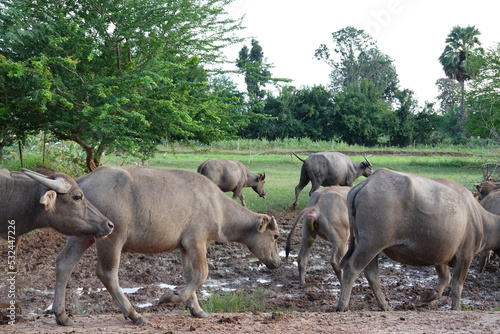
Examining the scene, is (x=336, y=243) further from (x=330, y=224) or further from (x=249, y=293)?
(x=249, y=293)

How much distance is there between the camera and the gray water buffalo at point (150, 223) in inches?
262

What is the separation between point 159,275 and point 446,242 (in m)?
4.67

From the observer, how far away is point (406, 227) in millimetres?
7566

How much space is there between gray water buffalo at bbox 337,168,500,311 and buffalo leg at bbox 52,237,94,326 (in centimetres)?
339

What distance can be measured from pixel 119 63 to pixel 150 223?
30.9ft

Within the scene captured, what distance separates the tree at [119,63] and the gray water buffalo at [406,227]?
696 cm

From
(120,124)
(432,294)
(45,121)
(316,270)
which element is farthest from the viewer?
(45,121)

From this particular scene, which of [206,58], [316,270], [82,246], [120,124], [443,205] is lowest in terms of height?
[316,270]

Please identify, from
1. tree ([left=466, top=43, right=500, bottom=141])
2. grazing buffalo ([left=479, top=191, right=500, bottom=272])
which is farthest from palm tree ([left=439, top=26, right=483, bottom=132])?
grazing buffalo ([left=479, top=191, right=500, bottom=272])

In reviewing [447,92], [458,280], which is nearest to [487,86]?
[458,280]

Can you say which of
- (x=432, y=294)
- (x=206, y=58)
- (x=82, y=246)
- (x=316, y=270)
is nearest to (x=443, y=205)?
(x=432, y=294)

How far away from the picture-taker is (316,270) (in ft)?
35.1

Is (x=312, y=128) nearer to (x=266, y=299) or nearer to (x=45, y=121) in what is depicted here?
(x=45, y=121)

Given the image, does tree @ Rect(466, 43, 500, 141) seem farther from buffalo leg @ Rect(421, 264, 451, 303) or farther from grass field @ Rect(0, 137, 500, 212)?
buffalo leg @ Rect(421, 264, 451, 303)
